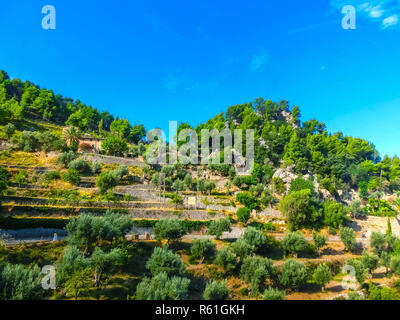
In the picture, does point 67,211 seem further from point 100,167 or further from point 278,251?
point 278,251

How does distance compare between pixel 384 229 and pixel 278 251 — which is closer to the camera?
pixel 278 251

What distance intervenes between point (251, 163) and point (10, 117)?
7474 centimetres

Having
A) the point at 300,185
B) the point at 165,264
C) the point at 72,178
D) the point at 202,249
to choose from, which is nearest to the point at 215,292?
the point at 165,264

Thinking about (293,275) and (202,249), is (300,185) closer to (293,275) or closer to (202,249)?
(293,275)

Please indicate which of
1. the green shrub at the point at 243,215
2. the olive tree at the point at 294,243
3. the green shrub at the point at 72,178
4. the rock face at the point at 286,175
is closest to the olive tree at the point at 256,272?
the olive tree at the point at 294,243

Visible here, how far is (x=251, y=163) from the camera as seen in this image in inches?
2687

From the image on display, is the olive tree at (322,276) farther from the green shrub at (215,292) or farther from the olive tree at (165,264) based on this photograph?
the olive tree at (165,264)

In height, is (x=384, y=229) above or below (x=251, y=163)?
below

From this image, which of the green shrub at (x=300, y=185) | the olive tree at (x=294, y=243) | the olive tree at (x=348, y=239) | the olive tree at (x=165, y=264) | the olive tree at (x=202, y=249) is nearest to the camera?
the olive tree at (x=165, y=264)

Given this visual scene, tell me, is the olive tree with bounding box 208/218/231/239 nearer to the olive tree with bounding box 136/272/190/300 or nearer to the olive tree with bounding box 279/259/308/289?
the olive tree with bounding box 279/259/308/289
